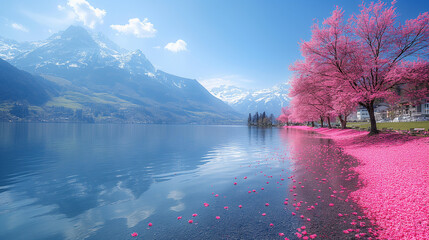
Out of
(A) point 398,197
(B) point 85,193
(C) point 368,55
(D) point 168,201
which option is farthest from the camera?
(C) point 368,55

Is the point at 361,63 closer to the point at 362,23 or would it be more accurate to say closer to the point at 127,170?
the point at 362,23

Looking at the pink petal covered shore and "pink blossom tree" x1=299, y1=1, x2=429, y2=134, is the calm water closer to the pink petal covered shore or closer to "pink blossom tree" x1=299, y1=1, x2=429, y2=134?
the pink petal covered shore

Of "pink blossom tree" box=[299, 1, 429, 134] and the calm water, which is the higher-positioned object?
"pink blossom tree" box=[299, 1, 429, 134]

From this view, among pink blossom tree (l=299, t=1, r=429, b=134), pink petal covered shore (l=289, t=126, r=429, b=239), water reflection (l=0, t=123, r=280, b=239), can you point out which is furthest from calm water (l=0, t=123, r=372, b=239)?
pink blossom tree (l=299, t=1, r=429, b=134)

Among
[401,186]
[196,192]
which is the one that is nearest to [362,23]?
[401,186]

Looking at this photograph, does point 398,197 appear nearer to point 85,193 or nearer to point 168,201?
point 168,201

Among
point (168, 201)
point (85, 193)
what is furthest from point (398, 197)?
point (85, 193)

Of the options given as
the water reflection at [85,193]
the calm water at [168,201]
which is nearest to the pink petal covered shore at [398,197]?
the calm water at [168,201]

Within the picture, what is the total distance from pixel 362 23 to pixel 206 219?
32288mm

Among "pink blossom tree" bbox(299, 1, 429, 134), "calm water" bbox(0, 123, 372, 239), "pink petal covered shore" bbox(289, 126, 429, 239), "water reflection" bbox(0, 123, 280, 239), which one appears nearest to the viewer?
"pink petal covered shore" bbox(289, 126, 429, 239)

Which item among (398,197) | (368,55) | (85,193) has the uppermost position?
(368,55)

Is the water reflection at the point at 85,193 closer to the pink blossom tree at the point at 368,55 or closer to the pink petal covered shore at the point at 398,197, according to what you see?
the pink petal covered shore at the point at 398,197

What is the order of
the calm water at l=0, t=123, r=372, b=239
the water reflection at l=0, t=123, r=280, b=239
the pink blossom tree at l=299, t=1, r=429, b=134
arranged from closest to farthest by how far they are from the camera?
the calm water at l=0, t=123, r=372, b=239
the water reflection at l=0, t=123, r=280, b=239
the pink blossom tree at l=299, t=1, r=429, b=134

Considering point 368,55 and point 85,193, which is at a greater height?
point 368,55
